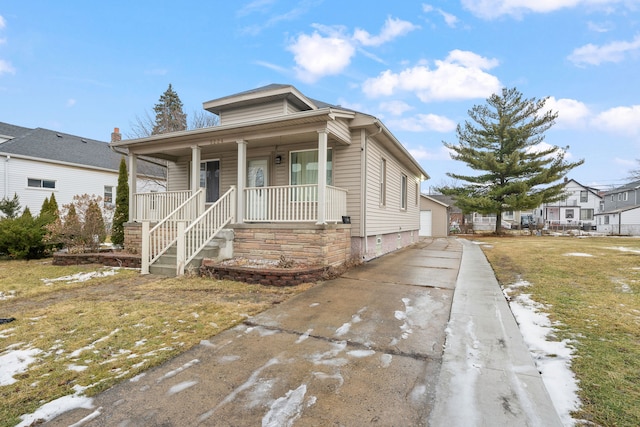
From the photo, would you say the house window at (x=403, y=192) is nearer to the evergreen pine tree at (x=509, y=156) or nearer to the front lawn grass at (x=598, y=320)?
the front lawn grass at (x=598, y=320)

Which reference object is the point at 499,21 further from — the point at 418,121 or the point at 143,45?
the point at 143,45

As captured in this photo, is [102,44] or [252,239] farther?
[102,44]

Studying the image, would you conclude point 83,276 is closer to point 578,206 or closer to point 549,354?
point 549,354

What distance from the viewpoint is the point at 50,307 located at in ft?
14.5

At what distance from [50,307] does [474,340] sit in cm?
574

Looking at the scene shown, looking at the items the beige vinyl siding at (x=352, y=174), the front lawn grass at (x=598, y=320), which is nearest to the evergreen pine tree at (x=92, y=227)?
the beige vinyl siding at (x=352, y=174)

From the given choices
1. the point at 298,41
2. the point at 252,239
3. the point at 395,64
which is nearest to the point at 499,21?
the point at 395,64

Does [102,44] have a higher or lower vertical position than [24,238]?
higher

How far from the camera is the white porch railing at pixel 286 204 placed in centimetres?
708

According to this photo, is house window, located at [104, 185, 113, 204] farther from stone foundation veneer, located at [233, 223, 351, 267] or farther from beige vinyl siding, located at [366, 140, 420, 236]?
beige vinyl siding, located at [366, 140, 420, 236]

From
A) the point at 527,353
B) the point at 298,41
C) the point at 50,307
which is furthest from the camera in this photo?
the point at 298,41

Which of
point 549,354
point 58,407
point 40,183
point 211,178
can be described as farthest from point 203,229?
point 40,183

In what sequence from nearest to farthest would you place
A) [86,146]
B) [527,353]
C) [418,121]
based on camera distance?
[527,353]
[86,146]
[418,121]

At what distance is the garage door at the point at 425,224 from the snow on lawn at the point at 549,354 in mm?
18002
